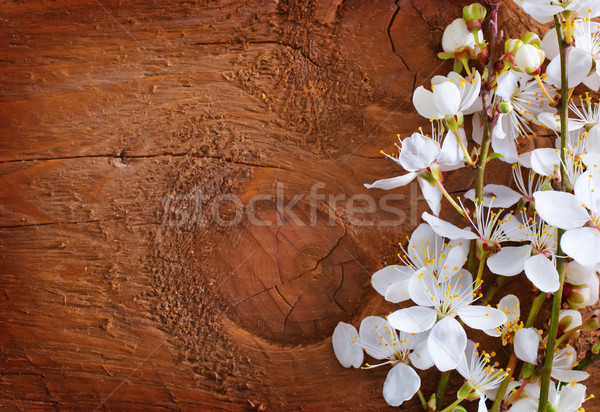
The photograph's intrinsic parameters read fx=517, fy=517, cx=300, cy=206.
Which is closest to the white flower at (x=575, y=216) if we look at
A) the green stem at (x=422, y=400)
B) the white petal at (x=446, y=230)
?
the white petal at (x=446, y=230)

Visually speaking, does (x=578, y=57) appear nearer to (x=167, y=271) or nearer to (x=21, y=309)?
(x=167, y=271)

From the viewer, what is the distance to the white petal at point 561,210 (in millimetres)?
769

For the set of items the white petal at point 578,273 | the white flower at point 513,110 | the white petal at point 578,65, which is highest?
the white petal at point 578,65

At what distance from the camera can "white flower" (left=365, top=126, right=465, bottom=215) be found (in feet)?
2.77

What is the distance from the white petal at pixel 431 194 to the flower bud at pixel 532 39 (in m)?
0.29

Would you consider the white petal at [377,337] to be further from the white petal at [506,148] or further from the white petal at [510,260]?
the white petal at [506,148]

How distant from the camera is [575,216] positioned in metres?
0.77

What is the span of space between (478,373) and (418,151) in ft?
1.25

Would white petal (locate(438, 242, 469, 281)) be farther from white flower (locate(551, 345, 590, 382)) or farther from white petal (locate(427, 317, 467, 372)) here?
white flower (locate(551, 345, 590, 382))

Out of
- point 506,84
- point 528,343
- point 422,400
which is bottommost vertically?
point 422,400

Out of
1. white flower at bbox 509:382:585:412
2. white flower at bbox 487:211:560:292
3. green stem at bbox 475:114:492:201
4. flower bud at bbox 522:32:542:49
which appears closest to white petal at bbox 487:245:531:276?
white flower at bbox 487:211:560:292

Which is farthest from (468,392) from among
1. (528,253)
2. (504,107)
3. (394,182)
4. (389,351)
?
(504,107)

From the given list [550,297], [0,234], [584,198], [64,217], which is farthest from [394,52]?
[0,234]

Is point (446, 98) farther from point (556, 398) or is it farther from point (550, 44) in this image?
point (556, 398)
